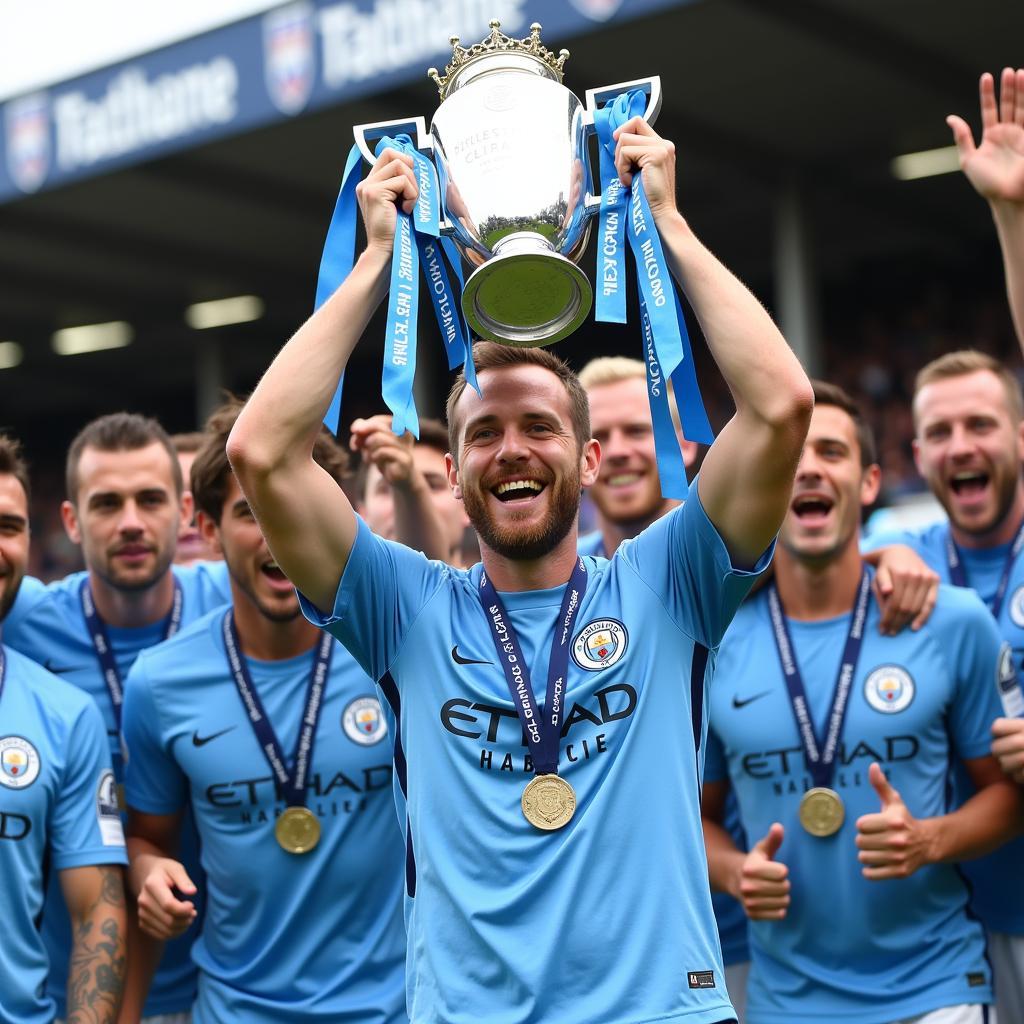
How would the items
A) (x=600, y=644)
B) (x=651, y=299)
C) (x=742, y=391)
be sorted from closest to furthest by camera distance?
(x=742, y=391)
(x=651, y=299)
(x=600, y=644)

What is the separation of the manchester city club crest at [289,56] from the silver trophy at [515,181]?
8.58 metres

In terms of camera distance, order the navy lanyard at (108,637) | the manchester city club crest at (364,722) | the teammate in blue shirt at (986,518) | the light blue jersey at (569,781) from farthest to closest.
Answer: the navy lanyard at (108,637) → the teammate in blue shirt at (986,518) → the manchester city club crest at (364,722) → the light blue jersey at (569,781)

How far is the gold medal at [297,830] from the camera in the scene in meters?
3.81

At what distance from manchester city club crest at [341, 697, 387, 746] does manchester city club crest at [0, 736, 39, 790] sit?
0.78 metres

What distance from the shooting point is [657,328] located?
9.59ft

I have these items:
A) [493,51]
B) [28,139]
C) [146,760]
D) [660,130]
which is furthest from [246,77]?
[493,51]

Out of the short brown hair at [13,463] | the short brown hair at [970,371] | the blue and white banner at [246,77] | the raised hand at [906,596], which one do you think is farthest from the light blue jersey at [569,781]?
the blue and white banner at [246,77]

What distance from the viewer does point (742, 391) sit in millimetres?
2826

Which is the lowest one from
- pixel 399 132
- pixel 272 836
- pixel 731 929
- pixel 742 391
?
pixel 731 929

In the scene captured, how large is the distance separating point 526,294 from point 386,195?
0.38 metres

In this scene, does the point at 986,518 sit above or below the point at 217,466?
below

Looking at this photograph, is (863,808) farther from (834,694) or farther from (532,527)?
(532,527)

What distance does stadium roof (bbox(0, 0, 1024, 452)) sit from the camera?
35.8ft

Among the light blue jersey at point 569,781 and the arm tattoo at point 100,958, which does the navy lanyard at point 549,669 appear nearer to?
the light blue jersey at point 569,781
